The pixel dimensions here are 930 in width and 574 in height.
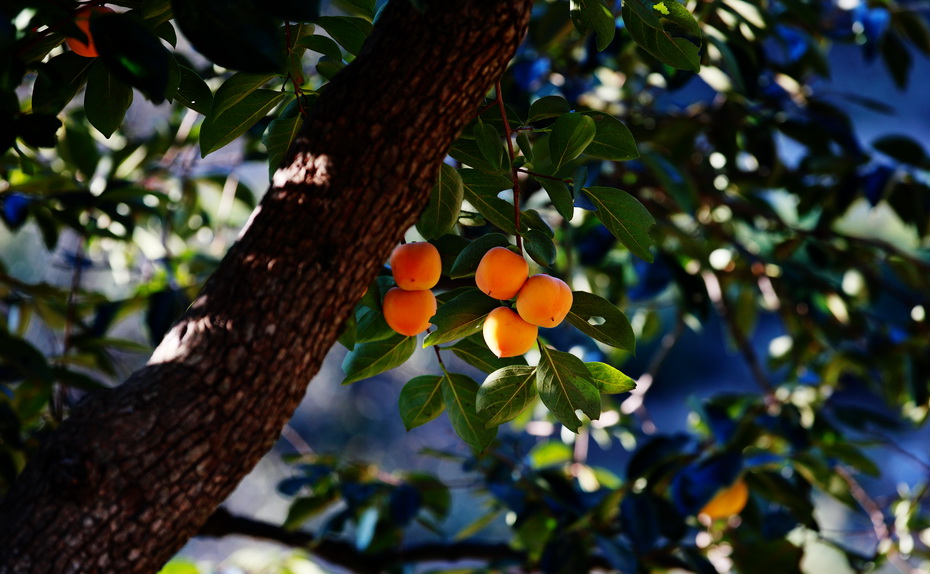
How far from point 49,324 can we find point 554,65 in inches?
40.0

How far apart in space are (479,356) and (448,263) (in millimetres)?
81

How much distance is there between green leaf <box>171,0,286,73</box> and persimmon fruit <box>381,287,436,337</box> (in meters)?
0.22

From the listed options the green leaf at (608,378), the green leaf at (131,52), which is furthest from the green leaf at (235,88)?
the green leaf at (608,378)

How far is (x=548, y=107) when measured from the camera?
63 centimetres

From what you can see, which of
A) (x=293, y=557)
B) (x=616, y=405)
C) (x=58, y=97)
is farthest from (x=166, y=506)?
(x=616, y=405)

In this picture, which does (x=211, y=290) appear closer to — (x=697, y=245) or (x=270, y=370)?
(x=270, y=370)

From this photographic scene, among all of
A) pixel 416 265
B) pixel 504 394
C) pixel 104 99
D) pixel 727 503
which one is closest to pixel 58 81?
pixel 104 99

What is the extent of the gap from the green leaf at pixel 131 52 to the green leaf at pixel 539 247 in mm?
261

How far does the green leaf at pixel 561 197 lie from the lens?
0.59 m

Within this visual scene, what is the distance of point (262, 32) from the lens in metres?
0.45

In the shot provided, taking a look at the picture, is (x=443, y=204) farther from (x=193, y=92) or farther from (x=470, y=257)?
(x=193, y=92)

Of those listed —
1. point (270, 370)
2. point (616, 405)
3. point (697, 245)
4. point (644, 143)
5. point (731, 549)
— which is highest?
point (270, 370)

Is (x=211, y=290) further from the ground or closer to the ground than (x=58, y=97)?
closer to the ground

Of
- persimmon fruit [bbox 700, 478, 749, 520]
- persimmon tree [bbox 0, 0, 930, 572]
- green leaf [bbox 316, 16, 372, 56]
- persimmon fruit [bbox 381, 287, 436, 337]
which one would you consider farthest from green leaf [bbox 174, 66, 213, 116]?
persimmon fruit [bbox 700, 478, 749, 520]
